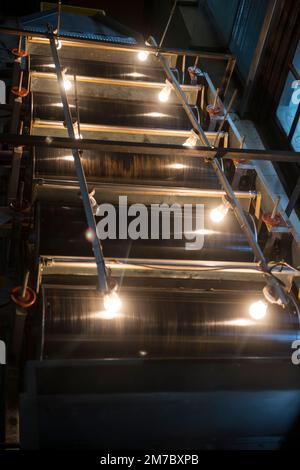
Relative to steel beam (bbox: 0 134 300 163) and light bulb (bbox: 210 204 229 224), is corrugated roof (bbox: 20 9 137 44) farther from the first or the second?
steel beam (bbox: 0 134 300 163)

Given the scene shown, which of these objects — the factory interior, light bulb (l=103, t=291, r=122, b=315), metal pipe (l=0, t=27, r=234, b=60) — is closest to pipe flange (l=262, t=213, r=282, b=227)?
the factory interior

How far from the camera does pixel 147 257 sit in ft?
16.5

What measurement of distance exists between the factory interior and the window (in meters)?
0.04

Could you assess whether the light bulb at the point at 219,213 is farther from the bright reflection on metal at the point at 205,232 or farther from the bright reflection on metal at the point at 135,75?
the bright reflection on metal at the point at 135,75

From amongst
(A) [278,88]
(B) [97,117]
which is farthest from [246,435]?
(A) [278,88]

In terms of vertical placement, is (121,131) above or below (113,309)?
above

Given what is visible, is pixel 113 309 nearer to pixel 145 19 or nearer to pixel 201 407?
pixel 201 407

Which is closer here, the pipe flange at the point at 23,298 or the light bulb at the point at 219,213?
the pipe flange at the point at 23,298

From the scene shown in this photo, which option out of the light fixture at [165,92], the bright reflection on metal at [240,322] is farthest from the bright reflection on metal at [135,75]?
the bright reflection on metal at [240,322]

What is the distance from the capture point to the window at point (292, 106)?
704cm

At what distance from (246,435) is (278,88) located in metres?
5.42

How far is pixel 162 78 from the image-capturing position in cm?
812

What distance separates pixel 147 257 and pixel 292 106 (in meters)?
3.83

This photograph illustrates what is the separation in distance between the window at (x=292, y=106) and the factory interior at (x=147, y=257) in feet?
0.12
